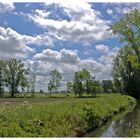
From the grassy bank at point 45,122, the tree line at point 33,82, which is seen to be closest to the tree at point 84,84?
the tree line at point 33,82

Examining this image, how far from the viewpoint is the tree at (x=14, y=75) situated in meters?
81.6

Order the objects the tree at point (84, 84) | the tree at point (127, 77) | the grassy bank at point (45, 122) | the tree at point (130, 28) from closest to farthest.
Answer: the grassy bank at point (45, 122) → the tree at point (130, 28) → the tree at point (127, 77) → the tree at point (84, 84)

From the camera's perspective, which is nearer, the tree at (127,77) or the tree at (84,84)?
the tree at (127,77)

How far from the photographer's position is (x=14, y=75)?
82.9 metres

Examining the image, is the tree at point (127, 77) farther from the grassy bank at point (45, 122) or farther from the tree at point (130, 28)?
the grassy bank at point (45, 122)

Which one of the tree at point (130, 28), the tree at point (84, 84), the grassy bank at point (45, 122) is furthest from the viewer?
the tree at point (84, 84)

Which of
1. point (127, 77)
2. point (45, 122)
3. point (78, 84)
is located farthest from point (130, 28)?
point (78, 84)

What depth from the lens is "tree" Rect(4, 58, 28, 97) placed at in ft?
268

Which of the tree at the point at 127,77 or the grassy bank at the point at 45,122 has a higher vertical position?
the tree at the point at 127,77

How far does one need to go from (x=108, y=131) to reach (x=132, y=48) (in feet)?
41.8

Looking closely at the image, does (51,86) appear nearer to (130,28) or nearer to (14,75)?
(14,75)

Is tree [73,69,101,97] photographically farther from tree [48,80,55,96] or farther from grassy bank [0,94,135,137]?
grassy bank [0,94,135,137]

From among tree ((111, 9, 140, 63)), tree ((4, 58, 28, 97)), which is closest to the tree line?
tree ((4, 58, 28, 97))

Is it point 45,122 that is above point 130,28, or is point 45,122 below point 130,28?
below
